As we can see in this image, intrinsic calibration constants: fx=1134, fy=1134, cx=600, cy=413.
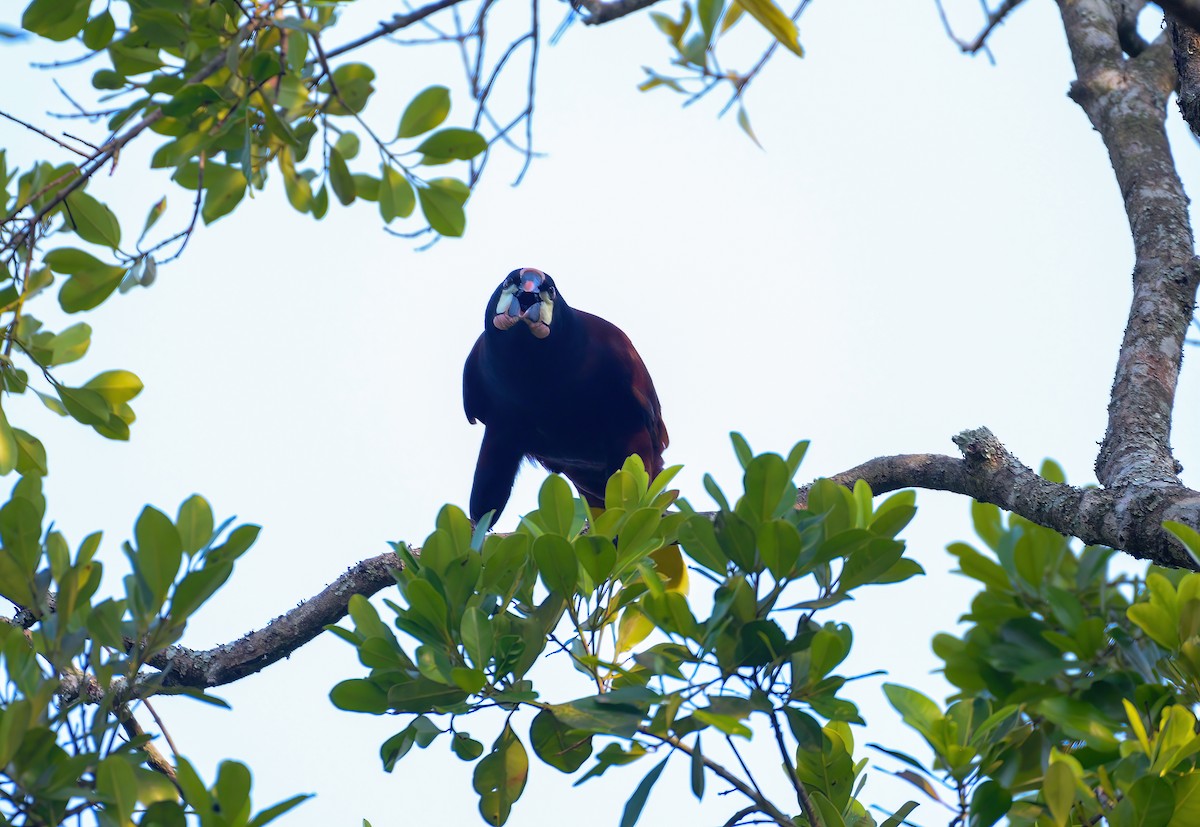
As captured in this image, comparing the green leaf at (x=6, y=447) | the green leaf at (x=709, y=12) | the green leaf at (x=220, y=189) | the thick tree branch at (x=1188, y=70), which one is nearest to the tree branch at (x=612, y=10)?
the green leaf at (x=709, y=12)

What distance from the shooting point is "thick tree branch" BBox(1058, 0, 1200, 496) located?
205cm

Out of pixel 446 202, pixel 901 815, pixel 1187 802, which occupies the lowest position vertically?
pixel 1187 802

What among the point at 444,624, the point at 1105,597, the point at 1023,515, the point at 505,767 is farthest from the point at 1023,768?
the point at 444,624

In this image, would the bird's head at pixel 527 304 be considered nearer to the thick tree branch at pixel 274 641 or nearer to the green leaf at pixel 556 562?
the thick tree branch at pixel 274 641

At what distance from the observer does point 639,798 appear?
142 cm

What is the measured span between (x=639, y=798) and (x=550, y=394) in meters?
2.81

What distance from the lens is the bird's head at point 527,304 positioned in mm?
4051

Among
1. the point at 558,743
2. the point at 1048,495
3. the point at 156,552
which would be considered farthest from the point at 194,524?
the point at 1048,495

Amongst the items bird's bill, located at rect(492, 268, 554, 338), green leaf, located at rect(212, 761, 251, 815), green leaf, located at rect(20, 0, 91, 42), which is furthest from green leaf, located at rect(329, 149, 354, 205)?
bird's bill, located at rect(492, 268, 554, 338)

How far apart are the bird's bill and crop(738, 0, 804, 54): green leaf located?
292 centimetres

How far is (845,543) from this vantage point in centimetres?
150

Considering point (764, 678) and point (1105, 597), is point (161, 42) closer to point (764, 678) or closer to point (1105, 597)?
point (764, 678)

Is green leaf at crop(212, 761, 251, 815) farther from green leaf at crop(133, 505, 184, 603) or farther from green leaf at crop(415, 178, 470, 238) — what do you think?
green leaf at crop(415, 178, 470, 238)

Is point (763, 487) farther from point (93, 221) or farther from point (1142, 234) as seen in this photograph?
point (1142, 234)
